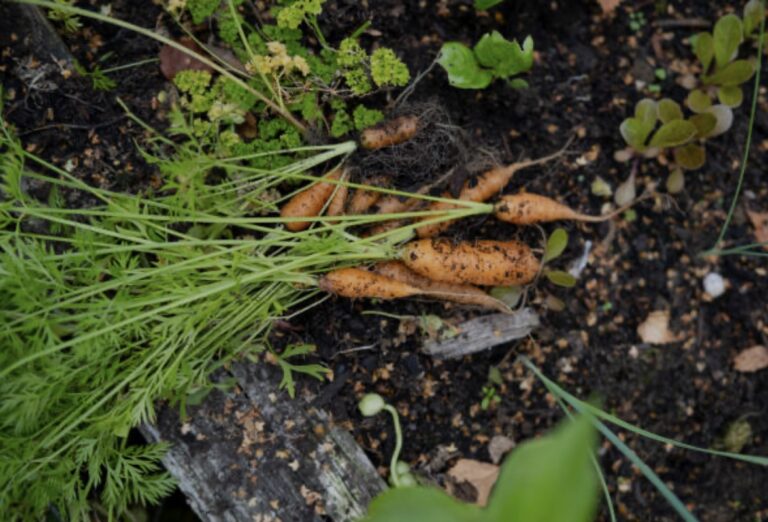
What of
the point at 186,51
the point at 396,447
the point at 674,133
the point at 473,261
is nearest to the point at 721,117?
the point at 674,133

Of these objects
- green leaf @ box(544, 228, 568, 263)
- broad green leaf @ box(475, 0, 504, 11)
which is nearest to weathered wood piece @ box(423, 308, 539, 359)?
green leaf @ box(544, 228, 568, 263)

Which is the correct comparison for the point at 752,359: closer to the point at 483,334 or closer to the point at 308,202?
the point at 483,334

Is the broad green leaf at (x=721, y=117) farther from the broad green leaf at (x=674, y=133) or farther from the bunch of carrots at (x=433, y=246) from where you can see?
the bunch of carrots at (x=433, y=246)

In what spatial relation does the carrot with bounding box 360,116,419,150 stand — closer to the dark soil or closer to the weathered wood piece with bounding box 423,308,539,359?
the dark soil

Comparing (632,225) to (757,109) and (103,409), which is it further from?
(103,409)

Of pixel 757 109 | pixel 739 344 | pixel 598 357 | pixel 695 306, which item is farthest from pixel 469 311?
pixel 757 109

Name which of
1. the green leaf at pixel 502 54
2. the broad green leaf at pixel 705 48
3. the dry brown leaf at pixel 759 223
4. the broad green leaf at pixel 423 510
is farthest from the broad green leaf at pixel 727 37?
the broad green leaf at pixel 423 510
